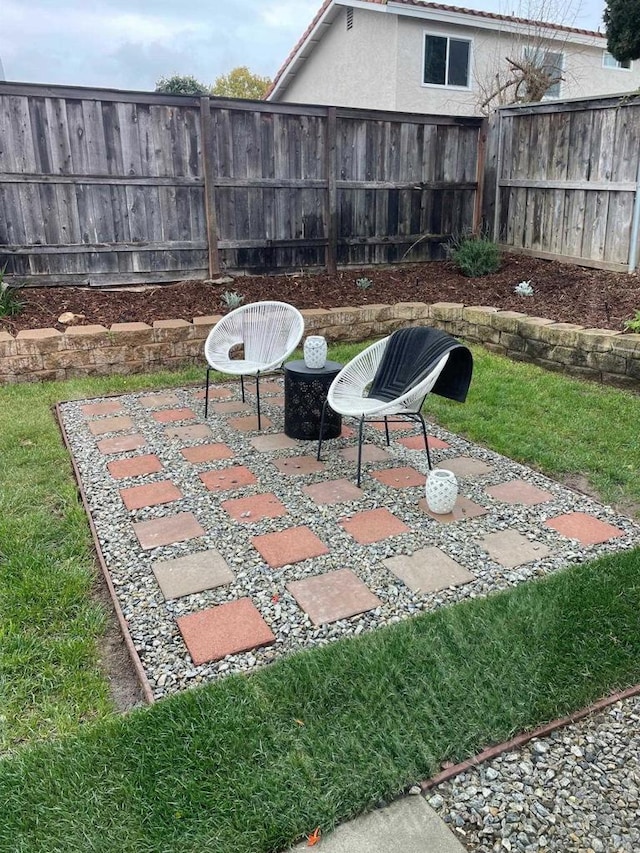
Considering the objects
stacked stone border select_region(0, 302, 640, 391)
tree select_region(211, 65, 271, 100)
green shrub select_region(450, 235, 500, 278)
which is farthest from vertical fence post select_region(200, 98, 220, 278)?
tree select_region(211, 65, 271, 100)

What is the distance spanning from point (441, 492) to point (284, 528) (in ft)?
2.41

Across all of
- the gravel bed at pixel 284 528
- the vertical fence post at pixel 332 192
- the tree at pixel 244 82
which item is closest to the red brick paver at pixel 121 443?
the gravel bed at pixel 284 528

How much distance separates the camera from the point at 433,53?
12.1m

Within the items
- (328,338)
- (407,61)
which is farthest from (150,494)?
(407,61)

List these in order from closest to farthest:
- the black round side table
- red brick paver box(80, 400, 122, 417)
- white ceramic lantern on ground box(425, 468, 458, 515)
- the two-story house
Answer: white ceramic lantern on ground box(425, 468, 458, 515), the black round side table, red brick paver box(80, 400, 122, 417), the two-story house

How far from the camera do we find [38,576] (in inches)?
97.9

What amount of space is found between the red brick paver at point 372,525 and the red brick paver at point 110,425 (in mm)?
1840

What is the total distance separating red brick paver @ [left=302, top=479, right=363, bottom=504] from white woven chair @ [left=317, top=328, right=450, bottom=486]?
0.25 feet

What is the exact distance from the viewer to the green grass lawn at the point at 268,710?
1518 mm

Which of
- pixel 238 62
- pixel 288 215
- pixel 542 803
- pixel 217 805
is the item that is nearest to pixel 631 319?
pixel 288 215

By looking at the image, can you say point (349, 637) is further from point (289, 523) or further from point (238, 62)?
point (238, 62)

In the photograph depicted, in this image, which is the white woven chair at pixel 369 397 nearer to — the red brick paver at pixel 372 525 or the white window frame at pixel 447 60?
the red brick paver at pixel 372 525

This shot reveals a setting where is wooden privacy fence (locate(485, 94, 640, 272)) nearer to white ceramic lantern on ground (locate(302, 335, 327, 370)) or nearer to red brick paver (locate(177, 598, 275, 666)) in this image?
white ceramic lantern on ground (locate(302, 335, 327, 370))

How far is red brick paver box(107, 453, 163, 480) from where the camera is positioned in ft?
11.4
